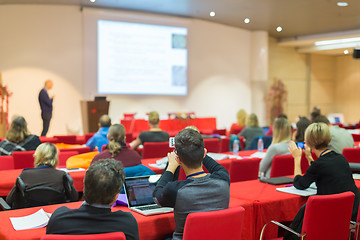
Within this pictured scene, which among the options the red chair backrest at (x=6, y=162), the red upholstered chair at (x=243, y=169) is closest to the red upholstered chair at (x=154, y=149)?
the red upholstered chair at (x=243, y=169)

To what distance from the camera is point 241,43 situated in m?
16.6

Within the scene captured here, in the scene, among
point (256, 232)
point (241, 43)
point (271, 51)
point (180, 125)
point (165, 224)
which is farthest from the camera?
point (271, 51)

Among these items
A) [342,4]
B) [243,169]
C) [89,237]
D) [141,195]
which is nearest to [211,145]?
[243,169]

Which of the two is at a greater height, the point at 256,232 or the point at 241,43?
the point at 241,43

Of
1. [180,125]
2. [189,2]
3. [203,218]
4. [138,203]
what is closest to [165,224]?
[138,203]

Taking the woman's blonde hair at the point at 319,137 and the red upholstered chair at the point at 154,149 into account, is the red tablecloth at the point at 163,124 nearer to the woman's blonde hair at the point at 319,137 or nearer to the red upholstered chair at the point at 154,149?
the red upholstered chair at the point at 154,149

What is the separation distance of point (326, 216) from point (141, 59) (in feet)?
37.0

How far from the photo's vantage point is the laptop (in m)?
3.04

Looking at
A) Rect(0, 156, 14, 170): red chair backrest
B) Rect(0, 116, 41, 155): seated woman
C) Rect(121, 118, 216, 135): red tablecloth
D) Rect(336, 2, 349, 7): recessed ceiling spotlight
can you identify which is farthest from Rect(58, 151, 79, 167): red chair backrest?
Rect(336, 2, 349, 7): recessed ceiling spotlight

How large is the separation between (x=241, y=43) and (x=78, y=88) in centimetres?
668

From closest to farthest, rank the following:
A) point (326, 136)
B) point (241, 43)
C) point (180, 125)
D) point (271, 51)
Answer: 1. point (326, 136)
2. point (180, 125)
3. point (241, 43)
4. point (271, 51)

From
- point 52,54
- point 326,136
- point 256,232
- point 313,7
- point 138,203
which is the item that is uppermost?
point 313,7

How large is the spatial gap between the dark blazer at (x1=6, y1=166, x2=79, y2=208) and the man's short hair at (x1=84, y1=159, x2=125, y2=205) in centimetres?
167

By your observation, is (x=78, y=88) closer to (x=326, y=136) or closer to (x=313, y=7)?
(x=313, y=7)
